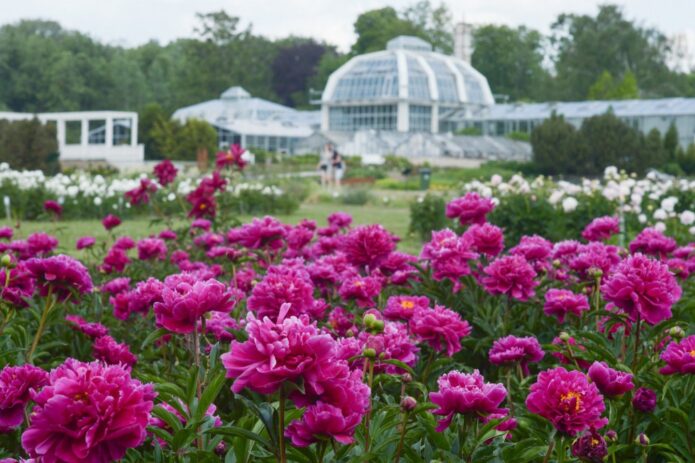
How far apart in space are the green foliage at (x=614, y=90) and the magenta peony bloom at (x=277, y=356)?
44.6 meters

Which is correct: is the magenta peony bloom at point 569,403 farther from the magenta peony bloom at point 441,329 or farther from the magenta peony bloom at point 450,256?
the magenta peony bloom at point 450,256

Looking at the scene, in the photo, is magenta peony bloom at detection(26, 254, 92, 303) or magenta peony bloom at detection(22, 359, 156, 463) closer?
magenta peony bloom at detection(22, 359, 156, 463)

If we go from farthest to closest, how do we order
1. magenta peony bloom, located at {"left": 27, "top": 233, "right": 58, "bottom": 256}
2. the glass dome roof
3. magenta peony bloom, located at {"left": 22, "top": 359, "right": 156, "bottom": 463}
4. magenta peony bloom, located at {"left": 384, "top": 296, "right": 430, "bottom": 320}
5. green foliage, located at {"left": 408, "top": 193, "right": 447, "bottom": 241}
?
the glass dome roof, green foliage, located at {"left": 408, "top": 193, "right": 447, "bottom": 241}, magenta peony bloom, located at {"left": 27, "top": 233, "right": 58, "bottom": 256}, magenta peony bloom, located at {"left": 384, "top": 296, "right": 430, "bottom": 320}, magenta peony bloom, located at {"left": 22, "top": 359, "right": 156, "bottom": 463}

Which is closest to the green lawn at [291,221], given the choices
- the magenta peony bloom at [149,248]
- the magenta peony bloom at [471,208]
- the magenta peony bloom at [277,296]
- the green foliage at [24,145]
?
the magenta peony bloom at [149,248]

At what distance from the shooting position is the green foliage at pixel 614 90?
43.8 m

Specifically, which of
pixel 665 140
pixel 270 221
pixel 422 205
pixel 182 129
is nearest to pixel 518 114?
pixel 665 140

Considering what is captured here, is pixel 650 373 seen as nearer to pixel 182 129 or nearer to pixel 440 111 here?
pixel 182 129

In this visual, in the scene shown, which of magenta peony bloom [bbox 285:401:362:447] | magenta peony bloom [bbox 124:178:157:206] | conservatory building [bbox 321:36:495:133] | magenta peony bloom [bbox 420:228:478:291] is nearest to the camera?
magenta peony bloom [bbox 285:401:362:447]

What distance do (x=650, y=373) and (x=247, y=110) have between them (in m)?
44.9

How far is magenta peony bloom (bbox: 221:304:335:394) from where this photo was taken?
4.24 feet

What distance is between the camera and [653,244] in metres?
3.62

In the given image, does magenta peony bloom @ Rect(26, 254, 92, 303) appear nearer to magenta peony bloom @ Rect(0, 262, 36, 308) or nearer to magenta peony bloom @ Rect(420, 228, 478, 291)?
magenta peony bloom @ Rect(0, 262, 36, 308)

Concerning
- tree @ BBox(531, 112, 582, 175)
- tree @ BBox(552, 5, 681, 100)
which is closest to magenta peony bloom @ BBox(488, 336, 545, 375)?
tree @ BBox(531, 112, 582, 175)

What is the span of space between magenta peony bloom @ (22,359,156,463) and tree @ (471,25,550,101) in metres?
59.1
